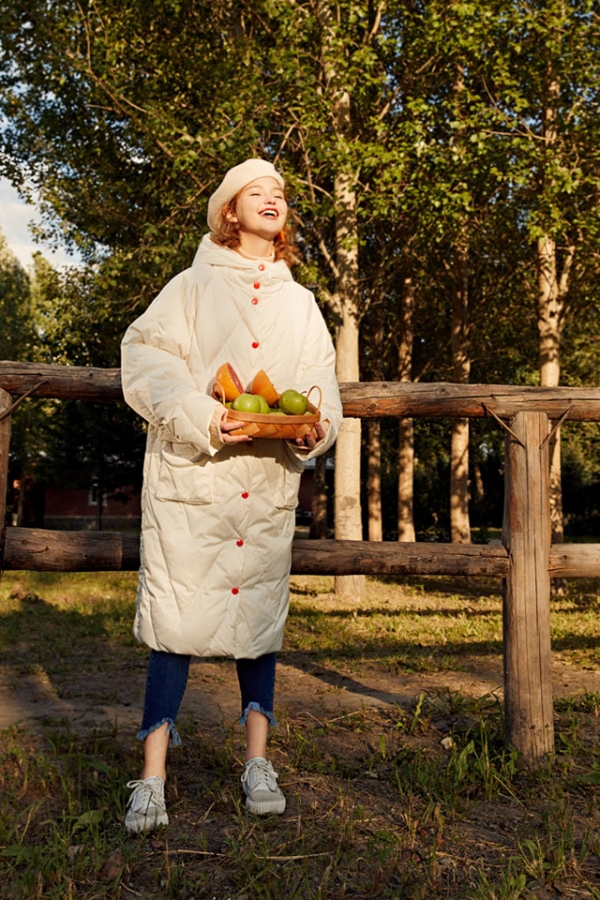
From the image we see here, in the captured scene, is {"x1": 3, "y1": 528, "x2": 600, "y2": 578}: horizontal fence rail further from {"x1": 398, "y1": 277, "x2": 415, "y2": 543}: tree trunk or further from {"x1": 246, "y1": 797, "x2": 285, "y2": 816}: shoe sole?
{"x1": 398, "y1": 277, "x2": 415, "y2": 543}: tree trunk

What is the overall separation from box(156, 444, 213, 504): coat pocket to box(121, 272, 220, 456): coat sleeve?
0.09m

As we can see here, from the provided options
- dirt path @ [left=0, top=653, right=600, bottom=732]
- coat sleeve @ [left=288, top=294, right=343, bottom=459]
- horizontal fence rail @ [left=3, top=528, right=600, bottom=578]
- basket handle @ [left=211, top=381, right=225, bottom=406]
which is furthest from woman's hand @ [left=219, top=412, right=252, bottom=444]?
dirt path @ [left=0, top=653, right=600, bottom=732]

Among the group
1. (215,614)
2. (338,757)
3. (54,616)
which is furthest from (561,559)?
(54,616)

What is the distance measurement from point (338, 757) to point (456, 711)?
924 millimetres

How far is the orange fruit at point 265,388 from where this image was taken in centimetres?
287

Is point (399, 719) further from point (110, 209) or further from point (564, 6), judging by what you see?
point (110, 209)

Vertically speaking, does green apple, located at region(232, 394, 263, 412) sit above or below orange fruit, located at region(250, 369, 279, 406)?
below

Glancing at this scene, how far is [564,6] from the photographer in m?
10.5

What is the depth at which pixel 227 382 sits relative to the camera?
2.83 m

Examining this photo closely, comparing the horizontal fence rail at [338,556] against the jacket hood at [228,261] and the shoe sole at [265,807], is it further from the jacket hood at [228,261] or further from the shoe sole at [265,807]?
the jacket hood at [228,261]

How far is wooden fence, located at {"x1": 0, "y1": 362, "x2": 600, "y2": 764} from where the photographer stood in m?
3.50

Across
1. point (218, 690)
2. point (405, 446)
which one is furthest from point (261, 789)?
point (405, 446)

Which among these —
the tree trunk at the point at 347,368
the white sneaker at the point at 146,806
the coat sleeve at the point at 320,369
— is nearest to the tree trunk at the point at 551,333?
the tree trunk at the point at 347,368

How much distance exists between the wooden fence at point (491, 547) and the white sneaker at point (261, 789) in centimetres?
91
